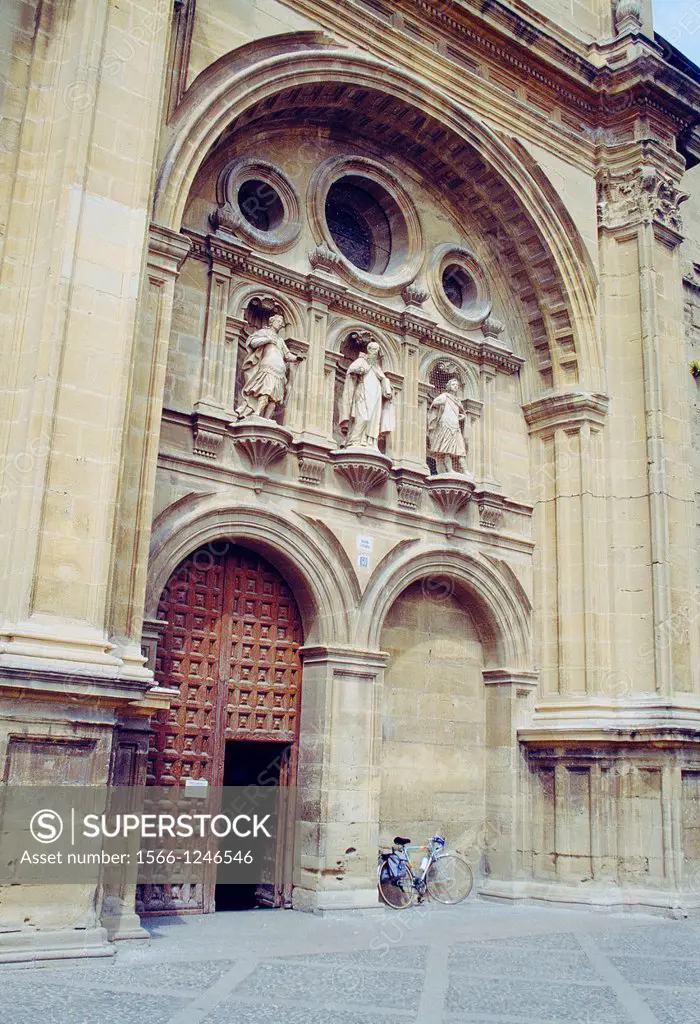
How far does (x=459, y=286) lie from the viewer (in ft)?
54.2

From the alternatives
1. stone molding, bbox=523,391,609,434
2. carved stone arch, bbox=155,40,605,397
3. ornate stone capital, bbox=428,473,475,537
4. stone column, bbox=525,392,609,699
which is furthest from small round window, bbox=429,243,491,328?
ornate stone capital, bbox=428,473,475,537

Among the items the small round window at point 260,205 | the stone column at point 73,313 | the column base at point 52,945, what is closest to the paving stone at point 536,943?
the column base at point 52,945

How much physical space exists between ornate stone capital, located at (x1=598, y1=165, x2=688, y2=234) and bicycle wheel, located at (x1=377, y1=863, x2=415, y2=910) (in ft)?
35.1

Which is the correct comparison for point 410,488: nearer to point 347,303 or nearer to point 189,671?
point 347,303

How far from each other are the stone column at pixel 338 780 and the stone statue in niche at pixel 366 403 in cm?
296

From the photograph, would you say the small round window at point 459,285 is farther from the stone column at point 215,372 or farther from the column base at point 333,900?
A: the column base at point 333,900

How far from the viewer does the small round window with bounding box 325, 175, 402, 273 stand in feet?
50.3

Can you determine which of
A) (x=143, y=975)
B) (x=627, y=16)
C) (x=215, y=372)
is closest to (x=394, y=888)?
(x=143, y=975)

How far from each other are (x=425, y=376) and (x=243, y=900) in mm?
7783

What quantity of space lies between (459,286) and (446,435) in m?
3.03

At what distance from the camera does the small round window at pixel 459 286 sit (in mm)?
16312

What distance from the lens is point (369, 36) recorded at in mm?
14422

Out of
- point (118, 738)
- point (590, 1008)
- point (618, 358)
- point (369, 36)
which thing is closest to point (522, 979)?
point (590, 1008)

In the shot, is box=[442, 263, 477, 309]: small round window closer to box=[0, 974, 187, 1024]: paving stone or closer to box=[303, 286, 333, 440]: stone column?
box=[303, 286, 333, 440]: stone column
